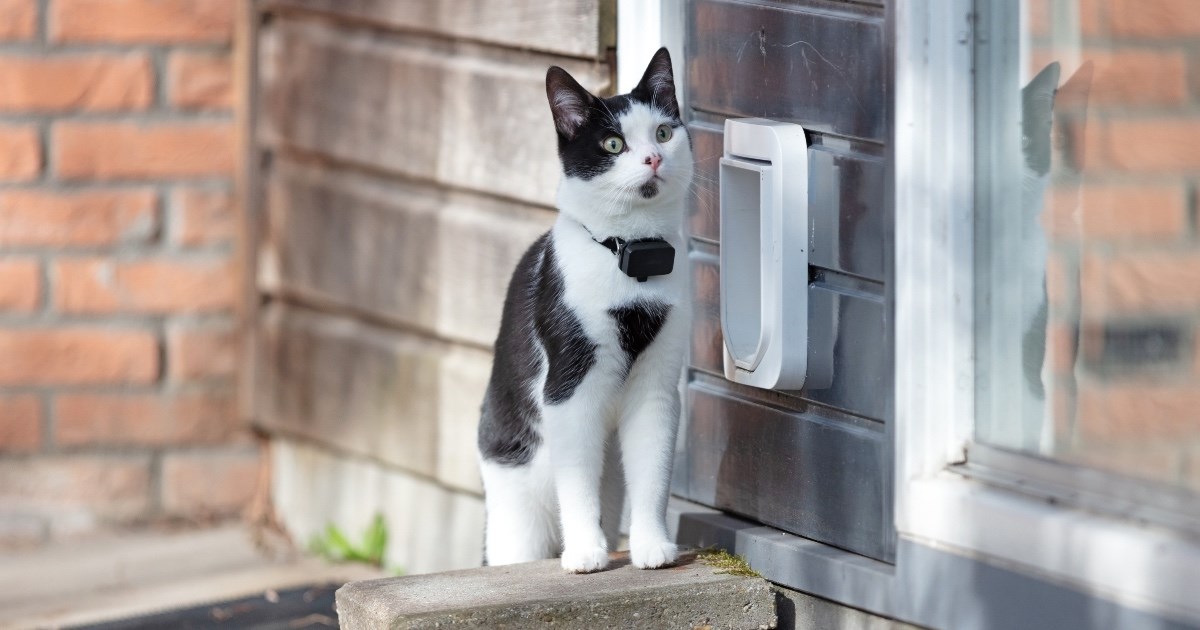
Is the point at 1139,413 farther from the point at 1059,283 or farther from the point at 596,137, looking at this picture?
the point at 596,137

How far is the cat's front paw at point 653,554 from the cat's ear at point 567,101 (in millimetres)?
664

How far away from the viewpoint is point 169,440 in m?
4.12

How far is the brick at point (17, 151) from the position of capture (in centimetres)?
393

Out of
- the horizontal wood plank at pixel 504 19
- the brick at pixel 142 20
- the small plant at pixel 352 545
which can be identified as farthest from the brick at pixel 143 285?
the horizontal wood plank at pixel 504 19

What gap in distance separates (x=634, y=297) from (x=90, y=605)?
6.36 ft

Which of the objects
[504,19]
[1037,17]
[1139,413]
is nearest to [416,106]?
[504,19]

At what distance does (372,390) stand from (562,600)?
5.19 ft

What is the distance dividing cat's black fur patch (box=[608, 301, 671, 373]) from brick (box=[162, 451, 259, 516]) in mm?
2163

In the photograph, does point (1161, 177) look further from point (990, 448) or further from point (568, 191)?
point (568, 191)

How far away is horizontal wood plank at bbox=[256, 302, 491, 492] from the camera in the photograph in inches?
135

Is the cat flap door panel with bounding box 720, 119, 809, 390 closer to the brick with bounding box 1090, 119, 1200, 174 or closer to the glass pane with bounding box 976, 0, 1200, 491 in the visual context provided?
the glass pane with bounding box 976, 0, 1200, 491

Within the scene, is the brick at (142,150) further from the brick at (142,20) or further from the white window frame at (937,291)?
the white window frame at (937,291)

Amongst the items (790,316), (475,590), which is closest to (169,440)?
(475,590)

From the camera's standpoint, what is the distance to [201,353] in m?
4.13
